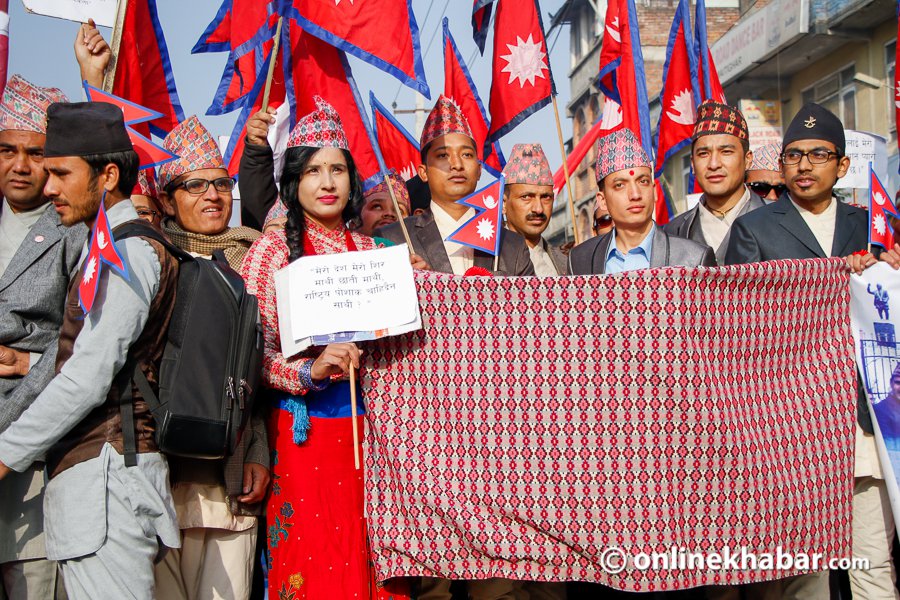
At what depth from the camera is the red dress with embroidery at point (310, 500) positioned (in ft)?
11.5

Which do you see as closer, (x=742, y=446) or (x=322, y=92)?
(x=742, y=446)

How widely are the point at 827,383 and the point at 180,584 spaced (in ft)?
9.29

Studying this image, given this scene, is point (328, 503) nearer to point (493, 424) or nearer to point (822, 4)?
point (493, 424)

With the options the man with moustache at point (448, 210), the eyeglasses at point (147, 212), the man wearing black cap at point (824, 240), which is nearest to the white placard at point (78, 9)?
the eyeglasses at point (147, 212)

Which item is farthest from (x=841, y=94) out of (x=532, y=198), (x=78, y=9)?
(x=78, y=9)

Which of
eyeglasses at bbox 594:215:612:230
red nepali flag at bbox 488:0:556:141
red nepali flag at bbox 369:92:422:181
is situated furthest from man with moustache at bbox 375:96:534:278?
red nepali flag at bbox 369:92:422:181

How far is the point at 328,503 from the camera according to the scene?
3.58 m

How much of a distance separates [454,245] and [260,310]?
1299 mm

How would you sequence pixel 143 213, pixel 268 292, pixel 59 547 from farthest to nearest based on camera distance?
pixel 143 213 < pixel 268 292 < pixel 59 547

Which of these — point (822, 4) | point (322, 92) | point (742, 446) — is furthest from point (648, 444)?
point (822, 4)

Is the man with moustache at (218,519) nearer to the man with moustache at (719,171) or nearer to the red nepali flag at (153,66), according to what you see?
the man with moustache at (719,171)

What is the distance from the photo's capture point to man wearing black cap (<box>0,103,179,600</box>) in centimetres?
277

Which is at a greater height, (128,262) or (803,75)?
(803,75)

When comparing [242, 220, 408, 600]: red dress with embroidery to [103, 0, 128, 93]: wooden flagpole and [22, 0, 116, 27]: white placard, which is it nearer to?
[103, 0, 128, 93]: wooden flagpole
